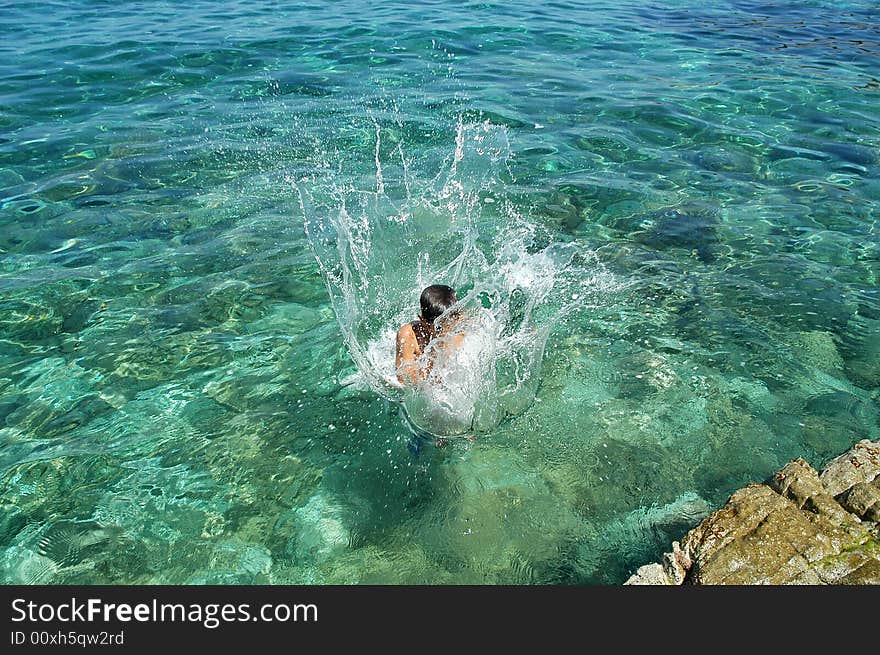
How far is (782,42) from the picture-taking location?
53.2ft

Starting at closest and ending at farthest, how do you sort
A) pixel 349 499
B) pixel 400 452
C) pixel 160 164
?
pixel 349 499 < pixel 400 452 < pixel 160 164

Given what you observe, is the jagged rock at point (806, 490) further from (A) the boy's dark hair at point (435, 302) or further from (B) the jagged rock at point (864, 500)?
(A) the boy's dark hair at point (435, 302)

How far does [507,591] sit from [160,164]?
28.1 feet

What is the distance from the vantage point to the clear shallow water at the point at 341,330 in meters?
4.65

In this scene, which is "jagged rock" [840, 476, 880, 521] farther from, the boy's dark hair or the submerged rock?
the submerged rock

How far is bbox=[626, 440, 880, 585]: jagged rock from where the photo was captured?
354cm

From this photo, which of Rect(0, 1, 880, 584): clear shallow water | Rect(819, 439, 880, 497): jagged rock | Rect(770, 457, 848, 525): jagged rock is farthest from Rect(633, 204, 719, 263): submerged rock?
Rect(770, 457, 848, 525): jagged rock

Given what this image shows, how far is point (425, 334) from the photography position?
5488 millimetres

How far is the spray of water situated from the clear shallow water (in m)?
0.14

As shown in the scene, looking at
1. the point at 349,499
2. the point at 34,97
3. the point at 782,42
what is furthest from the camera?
the point at 782,42

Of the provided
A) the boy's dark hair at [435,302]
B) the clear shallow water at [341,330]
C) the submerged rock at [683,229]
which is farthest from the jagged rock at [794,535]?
the submerged rock at [683,229]

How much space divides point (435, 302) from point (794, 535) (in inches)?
119

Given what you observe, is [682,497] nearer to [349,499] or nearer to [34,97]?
[349,499]

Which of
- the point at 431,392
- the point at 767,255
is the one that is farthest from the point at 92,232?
the point at 767,255
